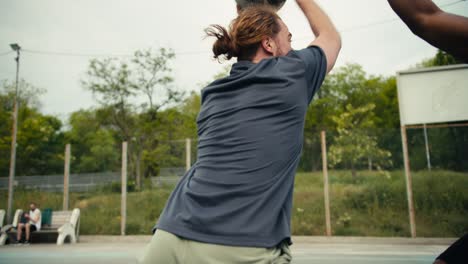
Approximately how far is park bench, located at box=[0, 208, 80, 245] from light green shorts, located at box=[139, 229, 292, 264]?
38.8 feet

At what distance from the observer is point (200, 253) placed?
133cm

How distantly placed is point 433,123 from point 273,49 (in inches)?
463

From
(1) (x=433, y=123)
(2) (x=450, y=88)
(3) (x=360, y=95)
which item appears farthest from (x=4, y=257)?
(3) (x=360, y=95)

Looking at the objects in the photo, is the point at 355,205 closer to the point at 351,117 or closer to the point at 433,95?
the point at 433,95

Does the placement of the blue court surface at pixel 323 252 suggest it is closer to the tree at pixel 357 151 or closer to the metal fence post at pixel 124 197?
the metal fence post at pixel 124 197

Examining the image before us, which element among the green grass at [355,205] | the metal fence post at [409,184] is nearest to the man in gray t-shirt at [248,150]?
the metal fence post at [409,184]

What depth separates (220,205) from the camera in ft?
4.43

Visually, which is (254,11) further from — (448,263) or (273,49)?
(448,263)

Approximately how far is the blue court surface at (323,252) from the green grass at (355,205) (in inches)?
18.2

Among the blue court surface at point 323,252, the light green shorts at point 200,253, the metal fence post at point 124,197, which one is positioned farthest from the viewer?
the metal fence post at point 124,197

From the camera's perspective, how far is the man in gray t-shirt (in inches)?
52.4

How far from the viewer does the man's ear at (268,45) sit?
1611mm

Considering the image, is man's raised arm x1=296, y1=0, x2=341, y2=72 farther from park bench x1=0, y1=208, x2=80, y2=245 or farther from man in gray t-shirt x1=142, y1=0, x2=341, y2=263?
park bench x1=0, y1=208, x2=80, y2=245

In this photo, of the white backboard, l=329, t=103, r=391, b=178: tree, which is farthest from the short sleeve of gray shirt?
the white backboard
